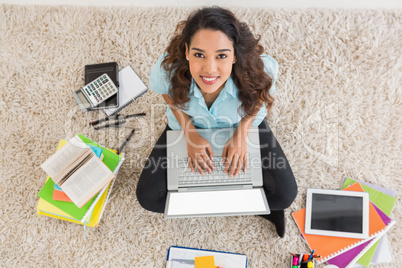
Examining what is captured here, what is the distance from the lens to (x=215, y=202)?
3.77 ft

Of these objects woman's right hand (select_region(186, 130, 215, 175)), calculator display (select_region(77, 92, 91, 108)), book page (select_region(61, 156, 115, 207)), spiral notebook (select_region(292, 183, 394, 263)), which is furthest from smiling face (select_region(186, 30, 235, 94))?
spiral notebook (select_region(292, 183, 394, 263))

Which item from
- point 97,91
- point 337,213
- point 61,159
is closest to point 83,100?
point 97,91

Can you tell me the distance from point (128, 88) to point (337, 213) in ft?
3.79

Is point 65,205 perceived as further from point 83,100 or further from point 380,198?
point 380,198

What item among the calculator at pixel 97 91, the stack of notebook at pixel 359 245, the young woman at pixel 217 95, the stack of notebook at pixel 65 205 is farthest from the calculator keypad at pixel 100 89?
the stack of notebook at pixel 359 245

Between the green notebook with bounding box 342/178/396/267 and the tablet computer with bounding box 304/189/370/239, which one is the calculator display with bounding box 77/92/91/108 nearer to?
the tablet computer with bounding box 304/189/370/239

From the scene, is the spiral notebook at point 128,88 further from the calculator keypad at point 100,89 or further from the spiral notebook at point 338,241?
the spiral notebook at point 338,241

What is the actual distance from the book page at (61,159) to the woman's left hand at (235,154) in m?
0.60

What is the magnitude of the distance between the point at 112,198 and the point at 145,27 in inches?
33.9

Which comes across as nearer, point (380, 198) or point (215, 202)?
point (215, 202)

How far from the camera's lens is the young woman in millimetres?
860

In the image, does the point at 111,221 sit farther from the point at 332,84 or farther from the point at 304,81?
the point at 332,84

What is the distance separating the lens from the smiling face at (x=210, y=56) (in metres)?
0.84

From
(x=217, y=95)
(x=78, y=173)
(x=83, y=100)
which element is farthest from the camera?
(x=83, y=100)
